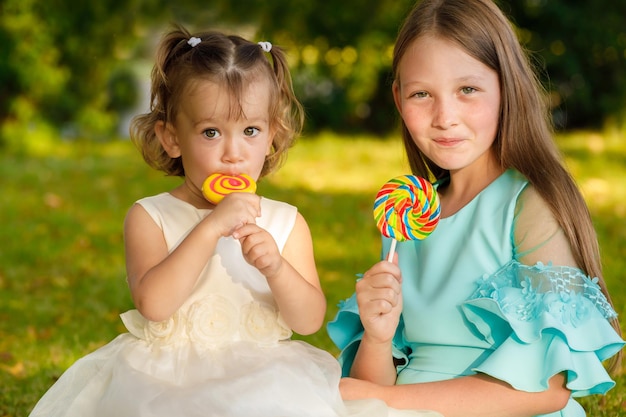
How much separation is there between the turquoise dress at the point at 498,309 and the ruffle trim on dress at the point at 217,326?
50 cm

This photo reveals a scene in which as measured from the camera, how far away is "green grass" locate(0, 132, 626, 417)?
4.86 meters

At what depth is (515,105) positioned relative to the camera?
9.82 feet

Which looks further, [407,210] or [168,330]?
[407,210]

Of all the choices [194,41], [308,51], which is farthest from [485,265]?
[308,51]

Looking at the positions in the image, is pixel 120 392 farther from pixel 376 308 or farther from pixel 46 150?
pixel 46 150

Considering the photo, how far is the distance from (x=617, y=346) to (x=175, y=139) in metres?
1.47

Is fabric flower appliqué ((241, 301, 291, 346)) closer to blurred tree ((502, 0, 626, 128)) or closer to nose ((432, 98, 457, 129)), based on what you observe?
nose ((432, 98, 457, 129))

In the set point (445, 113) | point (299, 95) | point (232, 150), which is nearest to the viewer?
point (232, 150)

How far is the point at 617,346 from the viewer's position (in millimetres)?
2762

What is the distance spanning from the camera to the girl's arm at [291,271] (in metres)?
2.65

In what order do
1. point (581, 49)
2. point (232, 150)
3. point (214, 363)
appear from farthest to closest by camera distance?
point (581, 49) < point (232, 150) < point (214, 363)

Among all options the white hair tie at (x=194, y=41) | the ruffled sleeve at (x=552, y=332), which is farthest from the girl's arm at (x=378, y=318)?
the white hair tie at (x=194, y=41)

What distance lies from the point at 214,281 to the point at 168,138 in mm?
487

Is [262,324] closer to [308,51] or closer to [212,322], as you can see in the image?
[212,322]
